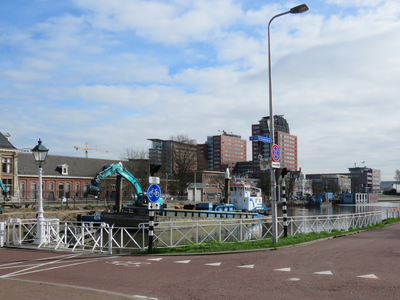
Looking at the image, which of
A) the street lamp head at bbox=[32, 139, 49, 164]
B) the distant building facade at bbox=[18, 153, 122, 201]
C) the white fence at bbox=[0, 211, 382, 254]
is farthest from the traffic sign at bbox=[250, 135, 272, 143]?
the distant building facade at bbox=[18, 153, 122, 201]

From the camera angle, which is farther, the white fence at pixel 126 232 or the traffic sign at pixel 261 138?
the white fence at pixel 126 232

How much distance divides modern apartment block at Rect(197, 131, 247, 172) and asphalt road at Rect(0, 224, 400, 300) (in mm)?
172117

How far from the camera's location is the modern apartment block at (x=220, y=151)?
7426 inches

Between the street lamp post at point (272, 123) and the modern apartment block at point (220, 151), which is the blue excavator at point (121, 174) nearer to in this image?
the street lamp post at point (272, 123)

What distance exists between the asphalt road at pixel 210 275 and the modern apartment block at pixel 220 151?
172m

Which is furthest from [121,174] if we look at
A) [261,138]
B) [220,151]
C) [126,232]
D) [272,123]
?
[220,151]

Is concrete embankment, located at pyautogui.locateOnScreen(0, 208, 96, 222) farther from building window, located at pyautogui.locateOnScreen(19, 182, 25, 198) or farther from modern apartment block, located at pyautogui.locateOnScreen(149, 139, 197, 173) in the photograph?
modern apartment block, located at pyautogui.locateOnScreen(149, 139, 197, 173)

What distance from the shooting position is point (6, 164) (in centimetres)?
5812

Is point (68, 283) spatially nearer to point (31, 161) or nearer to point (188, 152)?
point (31, 161)

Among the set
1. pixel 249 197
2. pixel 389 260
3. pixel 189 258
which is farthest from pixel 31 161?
pixel 389 260

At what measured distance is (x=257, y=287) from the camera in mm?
8625

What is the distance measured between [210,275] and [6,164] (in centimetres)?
5776

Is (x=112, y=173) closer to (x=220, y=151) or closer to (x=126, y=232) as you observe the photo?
(x=126, y=232)

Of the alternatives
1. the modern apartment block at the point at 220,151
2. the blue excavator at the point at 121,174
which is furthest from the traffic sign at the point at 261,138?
the modern apartment block at the point at 220,151
